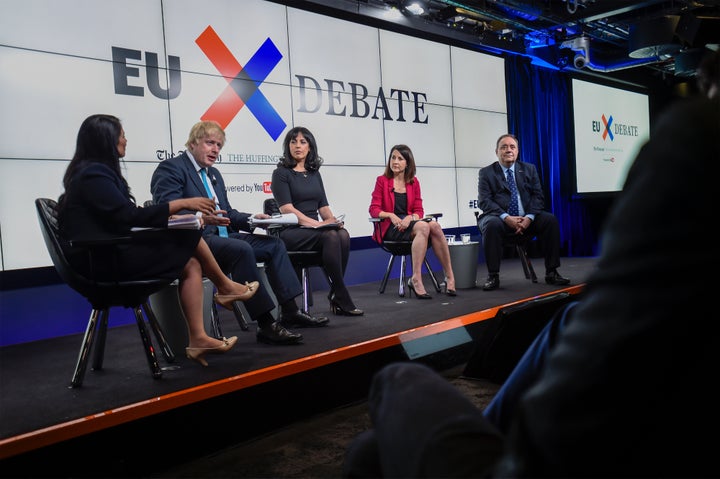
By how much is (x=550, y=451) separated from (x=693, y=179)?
25 centimetres

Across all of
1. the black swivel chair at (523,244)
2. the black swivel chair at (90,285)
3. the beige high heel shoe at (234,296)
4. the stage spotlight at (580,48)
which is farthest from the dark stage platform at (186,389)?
the stage spotlight at (580,48)

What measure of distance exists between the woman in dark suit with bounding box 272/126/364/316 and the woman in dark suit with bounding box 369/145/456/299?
0.71m

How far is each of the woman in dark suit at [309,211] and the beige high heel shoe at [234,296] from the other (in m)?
0.83

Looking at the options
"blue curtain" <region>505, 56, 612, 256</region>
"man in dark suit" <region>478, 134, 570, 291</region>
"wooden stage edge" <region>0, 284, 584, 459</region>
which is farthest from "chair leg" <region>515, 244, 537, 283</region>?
"blue curtain" <region>505, 56, 612, 256</region>

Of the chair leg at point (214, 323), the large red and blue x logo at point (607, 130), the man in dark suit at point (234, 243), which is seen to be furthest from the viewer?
the large red and blue x logo at point (607, 130)

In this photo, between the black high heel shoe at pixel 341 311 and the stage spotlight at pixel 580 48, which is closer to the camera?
the black high heel shoe at pixel 341 311

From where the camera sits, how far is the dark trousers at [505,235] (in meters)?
4.59

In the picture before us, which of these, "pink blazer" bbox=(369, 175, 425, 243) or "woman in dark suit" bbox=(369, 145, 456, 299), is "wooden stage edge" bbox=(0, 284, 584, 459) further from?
"pink blazer" bbox=(369, 175, 425, 243)

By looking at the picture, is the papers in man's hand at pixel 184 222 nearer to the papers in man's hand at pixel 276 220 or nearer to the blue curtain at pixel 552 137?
the papers in man's hand at pixel 276 220

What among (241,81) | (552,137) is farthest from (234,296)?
(552,137)

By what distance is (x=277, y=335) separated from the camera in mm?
2854

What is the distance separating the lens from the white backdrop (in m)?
3.65

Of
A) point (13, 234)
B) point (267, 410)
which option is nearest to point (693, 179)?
point (267, 410)

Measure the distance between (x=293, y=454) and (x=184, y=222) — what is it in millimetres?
1040
